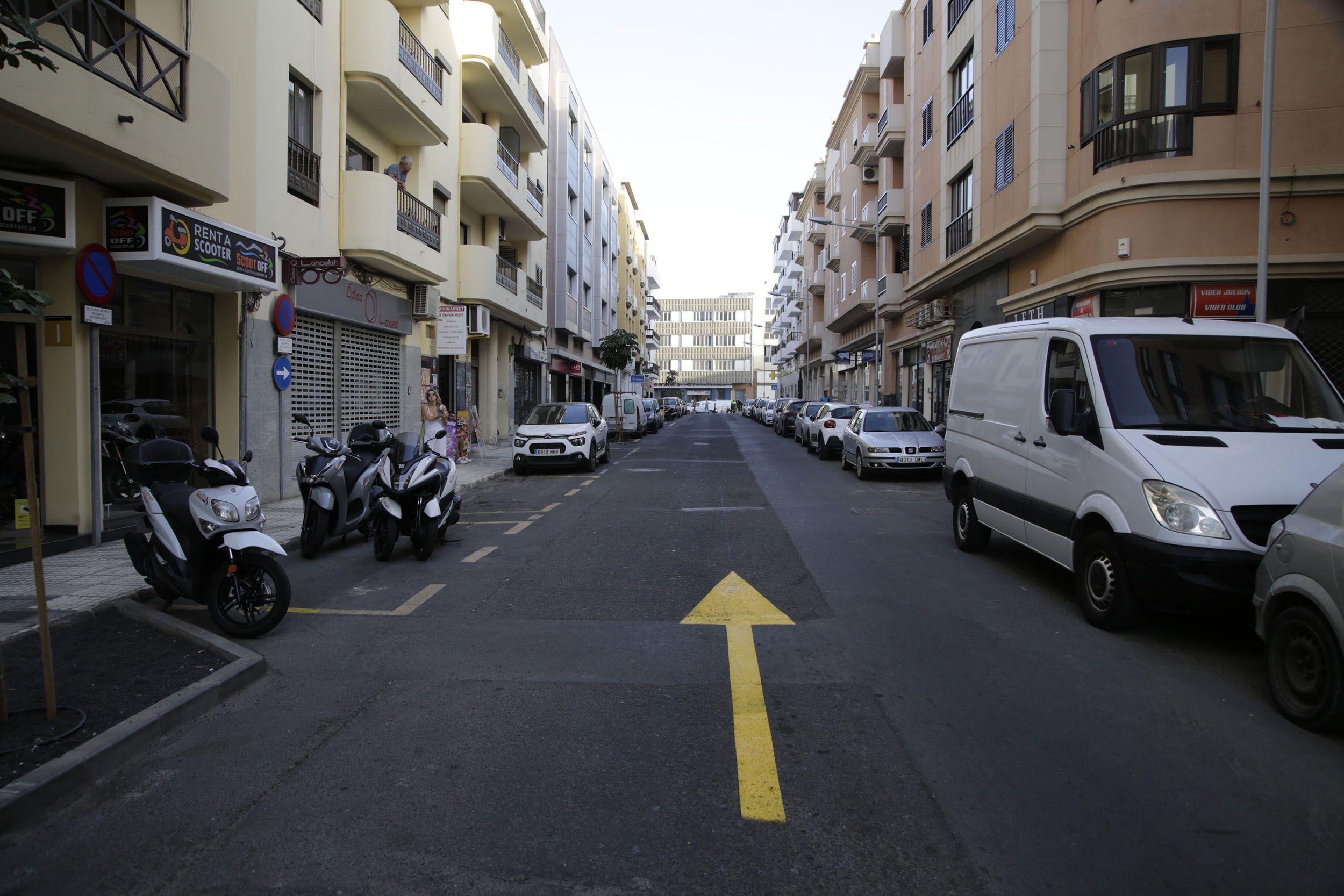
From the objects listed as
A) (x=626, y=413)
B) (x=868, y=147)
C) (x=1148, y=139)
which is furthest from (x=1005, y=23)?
(x=626, y=413)

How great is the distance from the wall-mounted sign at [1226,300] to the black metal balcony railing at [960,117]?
31.0 feet

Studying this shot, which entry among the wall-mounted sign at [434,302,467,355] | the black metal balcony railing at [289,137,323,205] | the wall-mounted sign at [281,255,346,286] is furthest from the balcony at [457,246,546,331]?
the wall-mounted sign at [281,255,346,286]

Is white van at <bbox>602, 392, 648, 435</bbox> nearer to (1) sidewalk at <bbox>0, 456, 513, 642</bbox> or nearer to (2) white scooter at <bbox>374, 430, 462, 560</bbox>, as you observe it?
(2) white scooter at <bbox>374, 430, 462, 560</bbox>

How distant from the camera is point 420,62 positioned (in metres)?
17.2

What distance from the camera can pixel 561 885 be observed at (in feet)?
8.88

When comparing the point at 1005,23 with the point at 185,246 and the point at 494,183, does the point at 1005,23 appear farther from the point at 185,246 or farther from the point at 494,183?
the point at 185,246

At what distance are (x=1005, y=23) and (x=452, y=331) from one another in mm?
15323

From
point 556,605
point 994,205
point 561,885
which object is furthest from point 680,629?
point 994,205

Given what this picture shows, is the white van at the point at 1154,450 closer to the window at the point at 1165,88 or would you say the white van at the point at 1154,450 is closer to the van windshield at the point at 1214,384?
the van windshield at the point at 1214,384

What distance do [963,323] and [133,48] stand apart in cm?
2121

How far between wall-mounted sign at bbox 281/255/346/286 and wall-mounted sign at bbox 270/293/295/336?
39 centimetres

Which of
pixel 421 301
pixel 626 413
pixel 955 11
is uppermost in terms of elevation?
pixel 955 11

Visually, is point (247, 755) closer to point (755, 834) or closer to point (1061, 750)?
point (755, 834)

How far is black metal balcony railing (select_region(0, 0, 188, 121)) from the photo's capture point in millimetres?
7543
